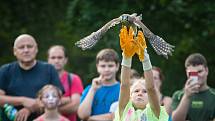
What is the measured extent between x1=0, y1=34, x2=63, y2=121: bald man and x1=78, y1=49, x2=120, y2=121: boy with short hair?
53cm

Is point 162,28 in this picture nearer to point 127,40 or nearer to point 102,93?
point 102,93

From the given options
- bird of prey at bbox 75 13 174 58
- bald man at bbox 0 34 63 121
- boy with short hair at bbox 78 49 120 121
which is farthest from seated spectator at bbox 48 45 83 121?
bird of prey at bbox 75 13 174 58

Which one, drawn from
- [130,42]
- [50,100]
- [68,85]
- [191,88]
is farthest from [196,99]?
[130,42]

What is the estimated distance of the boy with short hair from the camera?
9617 mm

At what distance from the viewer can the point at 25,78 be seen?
981cm

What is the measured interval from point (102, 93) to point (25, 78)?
101 centimetres

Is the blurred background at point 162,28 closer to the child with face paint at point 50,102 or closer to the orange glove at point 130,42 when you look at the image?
the child with face paint at point 50,102

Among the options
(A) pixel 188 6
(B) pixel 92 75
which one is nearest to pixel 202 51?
(A) pixel 188 6

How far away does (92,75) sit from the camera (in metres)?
13.8

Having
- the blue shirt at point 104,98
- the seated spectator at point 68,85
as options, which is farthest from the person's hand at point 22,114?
the blue shirt at point 104,98

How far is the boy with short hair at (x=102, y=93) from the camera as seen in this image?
31.6ft

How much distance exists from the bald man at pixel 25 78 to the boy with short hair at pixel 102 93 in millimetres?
530

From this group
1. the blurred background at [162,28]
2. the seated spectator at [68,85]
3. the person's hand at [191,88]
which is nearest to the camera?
the person's hand at [191,88]

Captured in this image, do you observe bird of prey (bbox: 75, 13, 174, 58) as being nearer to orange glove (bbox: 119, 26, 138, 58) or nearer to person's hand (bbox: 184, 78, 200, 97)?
orange glove (bbox: 119, 26, 138, 58)
